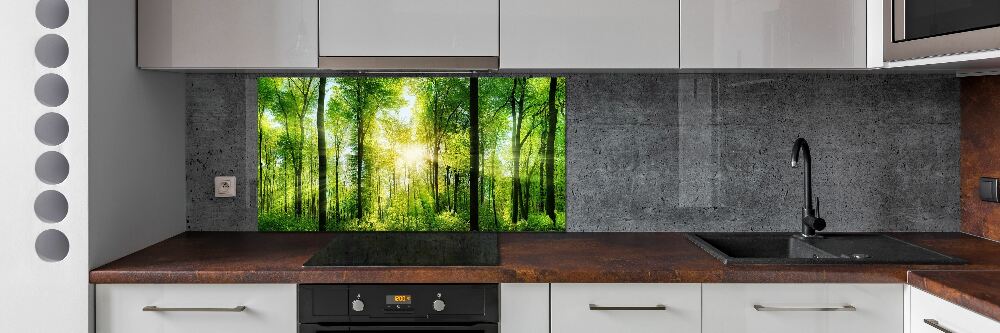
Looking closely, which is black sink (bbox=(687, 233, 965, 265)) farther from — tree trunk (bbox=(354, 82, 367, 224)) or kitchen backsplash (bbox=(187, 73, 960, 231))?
tree trunk (bbox=(354, 82, 367, 224))

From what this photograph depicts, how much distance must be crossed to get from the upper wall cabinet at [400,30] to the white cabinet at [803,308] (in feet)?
3.30

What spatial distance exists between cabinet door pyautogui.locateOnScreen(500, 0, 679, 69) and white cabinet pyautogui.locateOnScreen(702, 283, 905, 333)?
2.39 ft

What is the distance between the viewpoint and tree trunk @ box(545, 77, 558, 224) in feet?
8.30

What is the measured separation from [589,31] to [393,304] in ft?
3.23

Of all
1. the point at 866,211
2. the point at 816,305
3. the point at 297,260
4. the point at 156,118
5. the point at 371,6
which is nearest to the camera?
the point at 816,305

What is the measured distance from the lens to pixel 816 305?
6.12 ft
